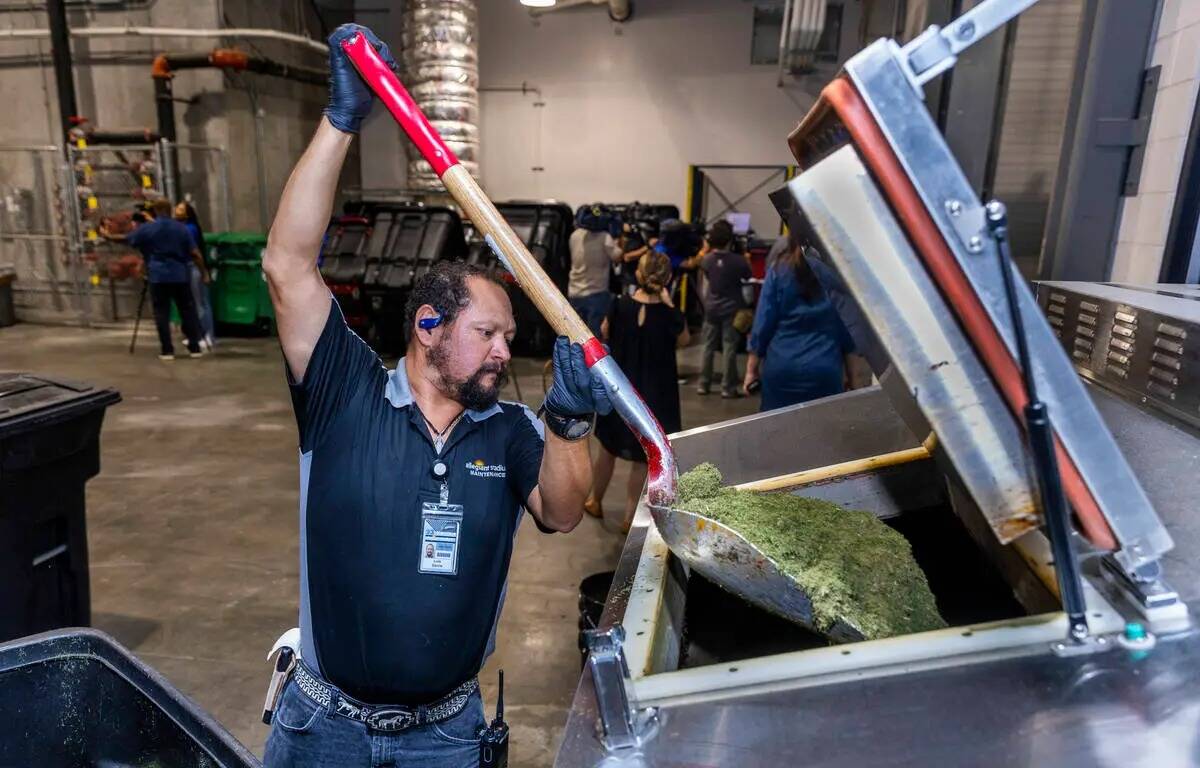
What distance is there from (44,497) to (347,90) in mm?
1863

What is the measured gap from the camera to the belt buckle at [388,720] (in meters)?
1.41

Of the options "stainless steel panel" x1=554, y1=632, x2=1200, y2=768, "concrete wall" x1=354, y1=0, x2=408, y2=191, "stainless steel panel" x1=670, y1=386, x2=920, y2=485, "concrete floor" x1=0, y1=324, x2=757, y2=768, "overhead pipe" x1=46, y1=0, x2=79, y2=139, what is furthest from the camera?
"concrete wall" x1=354, y1=0, x2=408, y2=191

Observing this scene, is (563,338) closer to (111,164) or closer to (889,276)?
(889,276)

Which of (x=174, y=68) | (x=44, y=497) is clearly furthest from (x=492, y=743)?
(x=174, y=68)

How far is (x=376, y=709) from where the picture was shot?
1.42 metres

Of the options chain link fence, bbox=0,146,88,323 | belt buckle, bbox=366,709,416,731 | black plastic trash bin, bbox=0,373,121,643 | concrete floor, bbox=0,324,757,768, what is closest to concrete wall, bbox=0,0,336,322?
chain link fence, bbox=0,146,88,323

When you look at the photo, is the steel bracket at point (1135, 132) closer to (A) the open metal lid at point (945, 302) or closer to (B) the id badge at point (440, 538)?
(A) the open metal lid at point (945, 302)

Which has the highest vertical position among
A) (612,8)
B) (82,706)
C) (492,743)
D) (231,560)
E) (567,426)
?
(612,8)

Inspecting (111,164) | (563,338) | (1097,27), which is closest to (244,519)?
(563,338)

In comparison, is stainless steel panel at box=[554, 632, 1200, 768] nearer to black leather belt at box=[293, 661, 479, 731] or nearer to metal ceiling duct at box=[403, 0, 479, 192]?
black leather belt at box=[293, 661, 479, 731]

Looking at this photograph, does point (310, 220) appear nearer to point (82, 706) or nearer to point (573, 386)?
point (573, 386)

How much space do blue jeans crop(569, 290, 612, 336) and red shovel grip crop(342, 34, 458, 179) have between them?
3.62m

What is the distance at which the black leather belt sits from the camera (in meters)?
1.41

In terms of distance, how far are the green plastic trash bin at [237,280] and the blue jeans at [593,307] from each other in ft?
15.6
